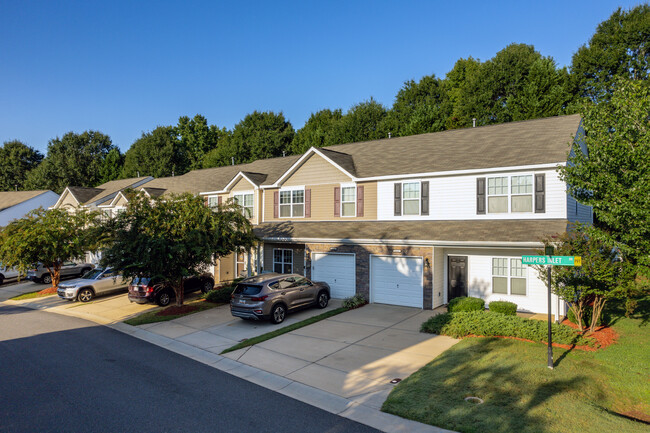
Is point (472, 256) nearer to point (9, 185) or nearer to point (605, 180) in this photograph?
point (605, 180)

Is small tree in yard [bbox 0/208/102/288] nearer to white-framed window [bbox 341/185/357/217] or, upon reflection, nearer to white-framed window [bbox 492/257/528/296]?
white-framed window [bbox 341/185/357/217]

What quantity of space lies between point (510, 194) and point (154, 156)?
57442mm

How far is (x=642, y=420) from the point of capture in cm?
780

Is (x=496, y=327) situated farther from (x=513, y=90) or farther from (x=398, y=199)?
(x=513, y=90)

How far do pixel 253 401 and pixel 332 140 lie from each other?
40.5 meters

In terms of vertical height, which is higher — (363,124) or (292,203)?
(363,124)

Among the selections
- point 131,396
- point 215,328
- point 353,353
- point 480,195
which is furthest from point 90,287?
point 480,195

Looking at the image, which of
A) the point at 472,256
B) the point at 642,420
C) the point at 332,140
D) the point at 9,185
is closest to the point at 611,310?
the point at 472,256

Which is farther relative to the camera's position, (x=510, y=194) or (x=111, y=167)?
(x=111, y=167)

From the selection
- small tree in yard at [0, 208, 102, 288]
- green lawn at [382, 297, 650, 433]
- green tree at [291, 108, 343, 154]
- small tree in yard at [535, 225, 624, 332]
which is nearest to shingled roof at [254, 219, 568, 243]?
small tree in yard at [535, 225, 624, 332]

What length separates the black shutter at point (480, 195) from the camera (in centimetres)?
1802

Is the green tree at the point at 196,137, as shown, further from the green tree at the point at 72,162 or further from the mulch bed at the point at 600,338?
the mulch bed at the point at 600,338

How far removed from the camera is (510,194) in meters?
17.5

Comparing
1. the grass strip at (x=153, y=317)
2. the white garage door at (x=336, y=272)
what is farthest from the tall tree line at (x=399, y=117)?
the grass strip at (x=153, y=317)
